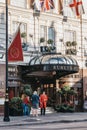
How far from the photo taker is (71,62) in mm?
40656

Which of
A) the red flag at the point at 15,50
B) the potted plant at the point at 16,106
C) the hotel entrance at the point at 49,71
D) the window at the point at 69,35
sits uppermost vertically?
the window at the point at 69,35

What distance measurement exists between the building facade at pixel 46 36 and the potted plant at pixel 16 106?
4.57 feet

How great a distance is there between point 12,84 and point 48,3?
6.96m

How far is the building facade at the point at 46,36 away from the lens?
39375mm

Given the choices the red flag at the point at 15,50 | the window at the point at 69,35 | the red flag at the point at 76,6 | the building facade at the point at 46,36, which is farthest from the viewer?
the window at the point at 69,35

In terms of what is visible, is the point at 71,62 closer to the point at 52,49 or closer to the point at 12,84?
the point at 52,49

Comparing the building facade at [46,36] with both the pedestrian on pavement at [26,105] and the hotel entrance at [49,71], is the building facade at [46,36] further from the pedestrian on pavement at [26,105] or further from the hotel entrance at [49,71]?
the pedestrian on pavement at [26,105]

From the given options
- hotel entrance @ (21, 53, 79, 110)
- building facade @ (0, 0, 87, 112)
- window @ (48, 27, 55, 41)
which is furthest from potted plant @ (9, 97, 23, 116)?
window @ (48, 27, 55, 41)

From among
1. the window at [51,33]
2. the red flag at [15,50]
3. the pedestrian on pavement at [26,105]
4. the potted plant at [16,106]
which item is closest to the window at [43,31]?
the window at [51,33]

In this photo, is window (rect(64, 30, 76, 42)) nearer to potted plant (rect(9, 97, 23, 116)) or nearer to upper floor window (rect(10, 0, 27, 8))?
upper floor window (rect(10, 0, 27, 8))

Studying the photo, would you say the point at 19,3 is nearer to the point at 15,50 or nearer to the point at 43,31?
the point at 43,31

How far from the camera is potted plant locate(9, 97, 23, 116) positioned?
37.0 metres

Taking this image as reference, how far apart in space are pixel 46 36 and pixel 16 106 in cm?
799

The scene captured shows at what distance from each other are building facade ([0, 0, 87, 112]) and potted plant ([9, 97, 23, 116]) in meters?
1.39
